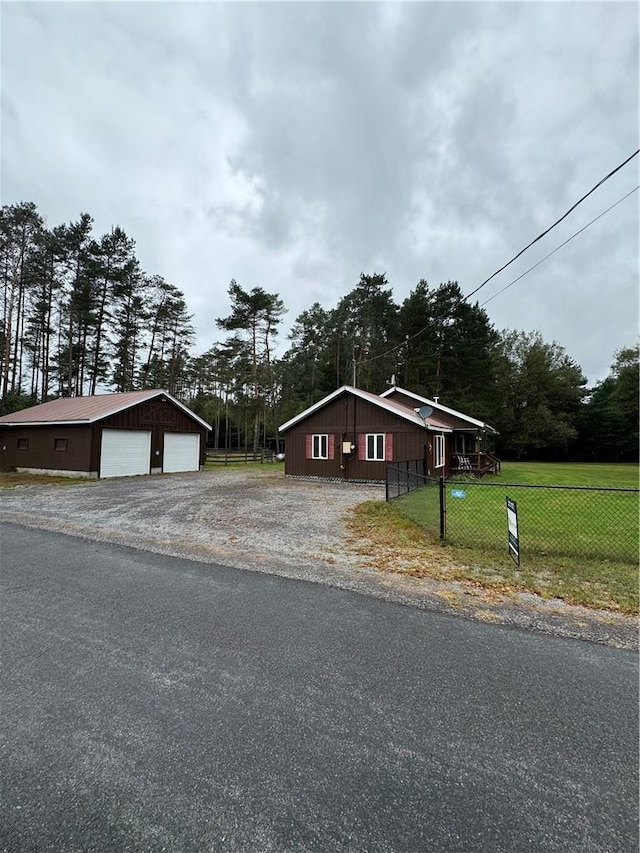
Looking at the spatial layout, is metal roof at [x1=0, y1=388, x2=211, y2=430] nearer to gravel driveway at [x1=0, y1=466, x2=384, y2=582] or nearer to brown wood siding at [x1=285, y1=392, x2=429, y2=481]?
gravel driveway at [x1=0, y1=466, x2=384, y2=582]

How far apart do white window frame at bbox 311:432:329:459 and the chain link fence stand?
4911 mm

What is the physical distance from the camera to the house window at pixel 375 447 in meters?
16.2

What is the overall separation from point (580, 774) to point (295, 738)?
144 cm

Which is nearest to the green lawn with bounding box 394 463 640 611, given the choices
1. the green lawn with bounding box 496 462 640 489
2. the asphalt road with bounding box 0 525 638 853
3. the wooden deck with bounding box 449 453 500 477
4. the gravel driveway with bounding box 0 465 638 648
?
the gravel driveway with bounding box 0 465 638 648

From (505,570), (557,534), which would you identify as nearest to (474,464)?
(557,534)

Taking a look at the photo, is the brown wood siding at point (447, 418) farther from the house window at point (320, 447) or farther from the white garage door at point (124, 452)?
the white garage door at point (124, 452)

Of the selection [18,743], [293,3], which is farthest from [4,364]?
[18,743]

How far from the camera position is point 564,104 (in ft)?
25.1

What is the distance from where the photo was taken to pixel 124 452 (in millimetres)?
18531

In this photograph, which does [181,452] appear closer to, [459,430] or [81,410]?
[81,410]

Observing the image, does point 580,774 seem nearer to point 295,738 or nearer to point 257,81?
point 295,738

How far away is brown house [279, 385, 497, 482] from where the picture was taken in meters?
15.8

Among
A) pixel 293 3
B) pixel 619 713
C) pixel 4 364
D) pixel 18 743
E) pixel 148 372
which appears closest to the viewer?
pixel 18 743

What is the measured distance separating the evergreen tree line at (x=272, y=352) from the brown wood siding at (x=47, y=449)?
19.6ft
